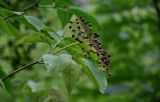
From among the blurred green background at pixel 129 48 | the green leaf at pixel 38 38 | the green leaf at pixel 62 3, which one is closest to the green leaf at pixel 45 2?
the green leaf at pixel 62 3

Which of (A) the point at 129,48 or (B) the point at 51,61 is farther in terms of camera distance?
(A) the point at 129,48

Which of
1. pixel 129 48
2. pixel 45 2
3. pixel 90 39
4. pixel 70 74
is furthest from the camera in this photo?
pixel 129 48

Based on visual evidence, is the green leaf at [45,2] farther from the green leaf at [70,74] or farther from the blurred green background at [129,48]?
the blurred green background at [129,48]

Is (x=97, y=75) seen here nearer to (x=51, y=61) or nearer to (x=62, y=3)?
(x=51, y=61)

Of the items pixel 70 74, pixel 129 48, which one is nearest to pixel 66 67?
pixel 70 74

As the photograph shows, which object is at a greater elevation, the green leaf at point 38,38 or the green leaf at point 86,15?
the green leaf at point 86,15

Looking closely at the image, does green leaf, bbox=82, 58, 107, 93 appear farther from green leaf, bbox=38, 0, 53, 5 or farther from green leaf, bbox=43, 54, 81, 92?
green leaf, bbox=38, 0, 53, 5

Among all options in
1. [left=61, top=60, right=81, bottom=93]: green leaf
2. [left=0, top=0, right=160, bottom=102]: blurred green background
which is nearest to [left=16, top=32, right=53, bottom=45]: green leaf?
[left=61, top=60, right=81, bottom=93]: green leaf
